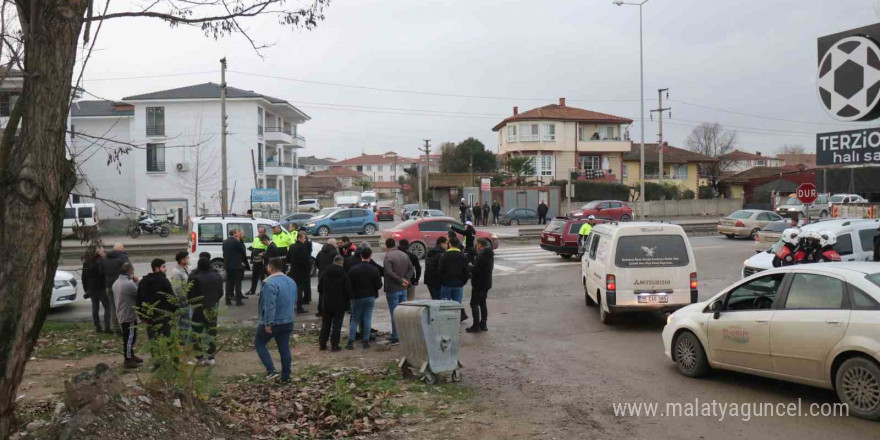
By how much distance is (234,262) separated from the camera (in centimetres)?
1527

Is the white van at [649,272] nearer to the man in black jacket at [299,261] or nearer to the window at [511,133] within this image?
the man in black jacket at [299,261]

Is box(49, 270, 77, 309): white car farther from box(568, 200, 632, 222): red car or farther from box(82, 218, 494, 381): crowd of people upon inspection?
box(568, 200, 632, 222): red car

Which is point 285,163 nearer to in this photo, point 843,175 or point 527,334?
point 843,175

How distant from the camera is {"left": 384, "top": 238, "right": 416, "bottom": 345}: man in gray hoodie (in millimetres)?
11609

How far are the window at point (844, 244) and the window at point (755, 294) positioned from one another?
9088 mm

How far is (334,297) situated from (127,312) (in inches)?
120

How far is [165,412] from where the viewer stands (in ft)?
20.4

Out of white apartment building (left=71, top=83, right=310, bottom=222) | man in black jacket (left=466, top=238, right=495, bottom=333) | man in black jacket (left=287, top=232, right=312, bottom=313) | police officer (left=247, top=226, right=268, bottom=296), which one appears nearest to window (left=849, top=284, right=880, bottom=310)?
man in black jacket (left=466, top=238, right=495, bottom=333)

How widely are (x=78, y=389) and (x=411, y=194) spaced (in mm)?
71263

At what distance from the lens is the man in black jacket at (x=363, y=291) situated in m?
10.9

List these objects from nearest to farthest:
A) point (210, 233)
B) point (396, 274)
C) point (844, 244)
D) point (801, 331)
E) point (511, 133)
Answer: point (801, 331)
point (396, 274)
point (844, 244)
point (210, 233)
point (511, 133)

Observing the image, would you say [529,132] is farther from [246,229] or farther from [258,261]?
[258,261]

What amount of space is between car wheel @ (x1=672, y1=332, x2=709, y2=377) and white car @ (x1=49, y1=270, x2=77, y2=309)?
495 inches

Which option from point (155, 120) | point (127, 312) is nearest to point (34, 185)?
point (127, 312)
